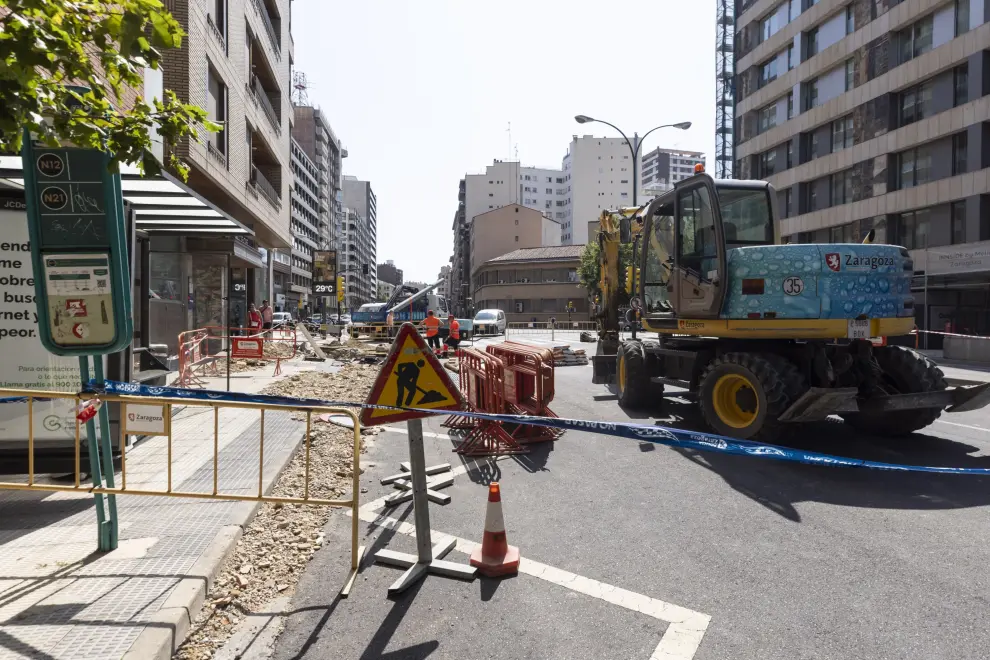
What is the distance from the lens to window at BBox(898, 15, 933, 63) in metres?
27.4

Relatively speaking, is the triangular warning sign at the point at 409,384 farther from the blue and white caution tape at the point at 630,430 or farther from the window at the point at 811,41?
the window at the point at 811,41

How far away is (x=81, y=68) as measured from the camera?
3.40m

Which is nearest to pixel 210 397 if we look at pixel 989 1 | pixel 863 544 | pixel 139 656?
pixel 139 656

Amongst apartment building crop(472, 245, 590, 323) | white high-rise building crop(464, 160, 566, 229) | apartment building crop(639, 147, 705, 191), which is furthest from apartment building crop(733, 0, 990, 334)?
apartment building crop(639, 147, 705, 191)

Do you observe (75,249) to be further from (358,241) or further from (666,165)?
(666,165)

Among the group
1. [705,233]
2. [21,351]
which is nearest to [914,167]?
[705,233]

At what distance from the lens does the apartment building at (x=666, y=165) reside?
542 feet

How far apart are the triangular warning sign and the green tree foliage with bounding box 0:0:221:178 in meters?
1.85

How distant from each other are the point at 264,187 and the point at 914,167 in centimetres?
2933

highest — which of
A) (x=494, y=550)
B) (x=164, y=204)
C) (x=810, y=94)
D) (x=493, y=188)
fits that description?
(x=493, y=188)

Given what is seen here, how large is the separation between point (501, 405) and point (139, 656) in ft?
19.5

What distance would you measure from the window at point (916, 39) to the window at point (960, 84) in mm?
2028

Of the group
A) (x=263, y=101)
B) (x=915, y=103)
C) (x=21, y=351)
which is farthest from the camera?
(x=915, y=103)

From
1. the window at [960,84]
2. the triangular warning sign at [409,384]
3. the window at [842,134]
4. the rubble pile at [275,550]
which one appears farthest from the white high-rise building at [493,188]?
the triangular warning sign at [409,384]
